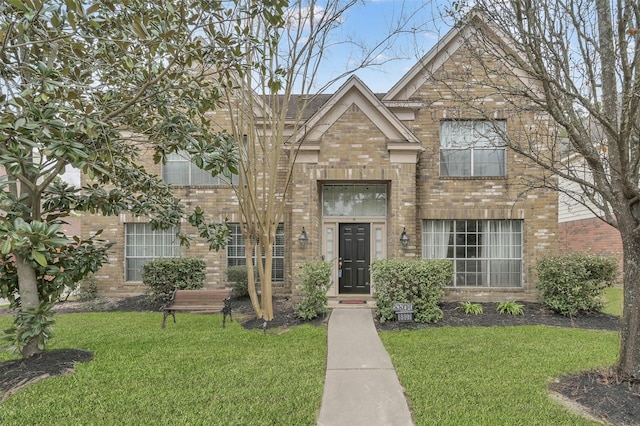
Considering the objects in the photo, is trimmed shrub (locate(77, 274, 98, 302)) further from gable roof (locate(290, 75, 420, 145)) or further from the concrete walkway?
the concrete walkway

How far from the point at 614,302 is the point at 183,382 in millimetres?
12008

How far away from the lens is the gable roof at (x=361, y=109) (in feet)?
32.0

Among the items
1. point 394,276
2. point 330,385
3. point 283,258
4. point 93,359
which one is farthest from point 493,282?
point 93,359

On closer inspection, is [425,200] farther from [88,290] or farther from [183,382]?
[88,290]

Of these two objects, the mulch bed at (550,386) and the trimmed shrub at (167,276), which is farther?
the trimmed shrub at (167,276)

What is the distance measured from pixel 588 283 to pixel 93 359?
10298 millimetres

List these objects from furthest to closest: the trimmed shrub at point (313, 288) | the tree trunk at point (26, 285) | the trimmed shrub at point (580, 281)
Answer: the trimmed shrub at point (580, 281)
the trimmed shrub at point (313, 288)
the tree trunk at point (26, 285)

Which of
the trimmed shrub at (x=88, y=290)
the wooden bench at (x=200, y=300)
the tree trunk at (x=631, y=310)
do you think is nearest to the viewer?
the tree trunk at (x=631, y=310)

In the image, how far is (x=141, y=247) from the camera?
1149 cm

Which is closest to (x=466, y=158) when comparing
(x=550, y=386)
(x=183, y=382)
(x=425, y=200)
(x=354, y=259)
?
(x=425, y=200)

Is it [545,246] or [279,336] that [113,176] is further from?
[545,246]

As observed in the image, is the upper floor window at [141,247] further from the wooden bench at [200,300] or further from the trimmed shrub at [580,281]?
the trimmed shrub at [580,281]

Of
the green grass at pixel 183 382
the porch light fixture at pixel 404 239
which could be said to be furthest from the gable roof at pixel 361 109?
the green grass at pixel 183 382

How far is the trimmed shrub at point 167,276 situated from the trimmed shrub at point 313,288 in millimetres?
3748
